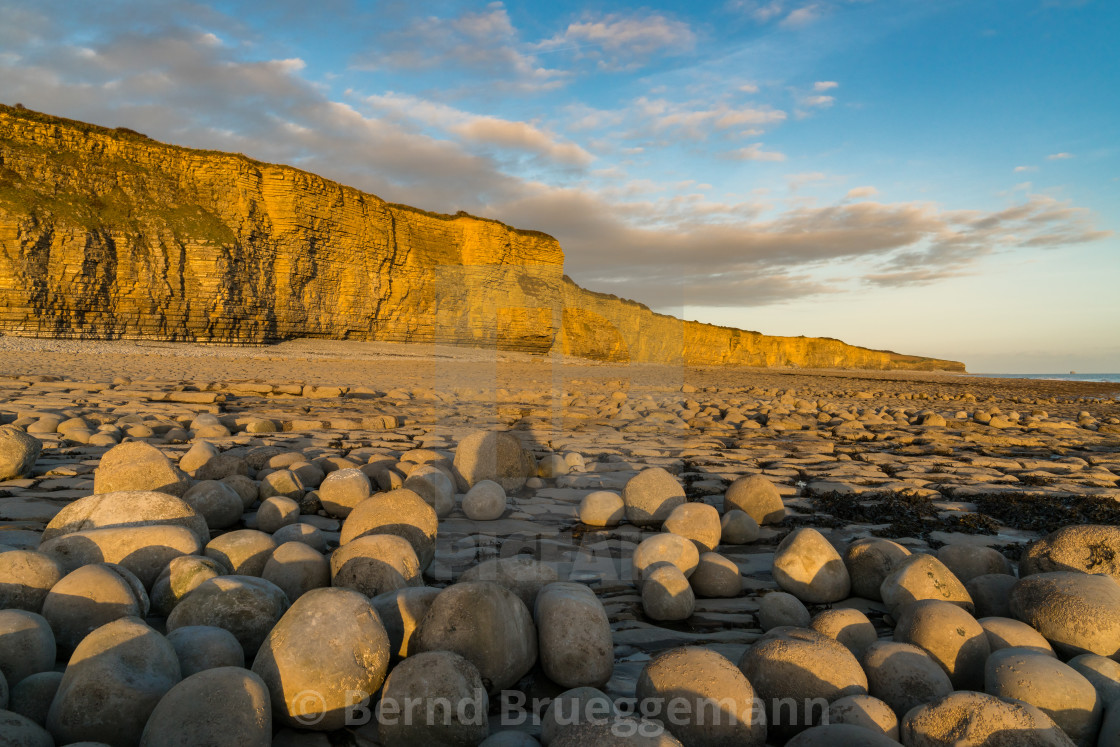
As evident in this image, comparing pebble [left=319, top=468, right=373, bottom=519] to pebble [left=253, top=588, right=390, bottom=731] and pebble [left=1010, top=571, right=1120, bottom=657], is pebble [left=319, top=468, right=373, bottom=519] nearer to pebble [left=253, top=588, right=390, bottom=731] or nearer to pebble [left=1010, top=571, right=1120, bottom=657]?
pebble [left=253, top=588, right=390, bottom=731]

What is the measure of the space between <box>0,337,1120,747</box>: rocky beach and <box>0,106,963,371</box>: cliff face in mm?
20912

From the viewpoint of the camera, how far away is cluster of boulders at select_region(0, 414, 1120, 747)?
59.9 inches

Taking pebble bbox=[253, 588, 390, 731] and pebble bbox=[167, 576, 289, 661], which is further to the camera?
pebble bbox=[167, 576, 289, 661]

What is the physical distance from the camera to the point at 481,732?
1650 mm

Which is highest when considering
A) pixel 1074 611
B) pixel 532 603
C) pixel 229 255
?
pixel 229 255

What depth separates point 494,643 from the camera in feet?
6.29

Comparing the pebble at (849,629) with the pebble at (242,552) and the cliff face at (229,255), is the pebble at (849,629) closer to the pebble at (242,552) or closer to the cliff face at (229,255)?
the pebble at (242,552)

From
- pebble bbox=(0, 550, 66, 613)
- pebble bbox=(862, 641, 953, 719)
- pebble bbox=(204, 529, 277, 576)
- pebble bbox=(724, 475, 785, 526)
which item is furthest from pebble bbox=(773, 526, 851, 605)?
pebble bbox=(0, 550, 66, 613)

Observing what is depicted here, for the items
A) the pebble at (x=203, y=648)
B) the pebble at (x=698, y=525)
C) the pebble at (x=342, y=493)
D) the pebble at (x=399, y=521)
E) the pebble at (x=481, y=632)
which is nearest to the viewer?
the pebble at (x=203, y=648)

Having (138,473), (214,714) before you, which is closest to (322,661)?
(214,714)

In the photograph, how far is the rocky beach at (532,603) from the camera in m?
1.60

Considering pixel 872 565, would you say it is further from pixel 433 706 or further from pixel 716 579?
pixel 433 706

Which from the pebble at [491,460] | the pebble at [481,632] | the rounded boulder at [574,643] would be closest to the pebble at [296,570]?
the pebble at [481,632]

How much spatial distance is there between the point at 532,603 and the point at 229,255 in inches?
1073
